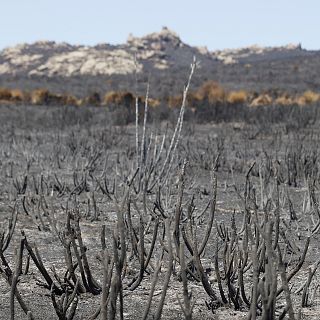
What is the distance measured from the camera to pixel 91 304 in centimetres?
266

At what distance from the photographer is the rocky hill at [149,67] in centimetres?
3121

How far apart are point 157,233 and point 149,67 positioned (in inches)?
1627

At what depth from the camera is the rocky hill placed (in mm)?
31212

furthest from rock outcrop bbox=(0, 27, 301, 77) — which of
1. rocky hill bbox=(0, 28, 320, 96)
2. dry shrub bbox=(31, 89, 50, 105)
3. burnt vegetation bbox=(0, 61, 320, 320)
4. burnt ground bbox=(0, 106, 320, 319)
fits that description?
burnt vegetation bbox=(0, 61, 320, 320)

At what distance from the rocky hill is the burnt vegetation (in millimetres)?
1199

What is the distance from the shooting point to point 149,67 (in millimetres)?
44188

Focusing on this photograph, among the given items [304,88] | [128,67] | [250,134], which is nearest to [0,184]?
[250,134]

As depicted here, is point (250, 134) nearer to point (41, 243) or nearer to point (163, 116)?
point (163, 116)

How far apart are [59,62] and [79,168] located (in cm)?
5213

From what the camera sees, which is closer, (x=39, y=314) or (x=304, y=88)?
(x=39, y=314)

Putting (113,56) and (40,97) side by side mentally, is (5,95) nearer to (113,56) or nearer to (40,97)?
(40,97)

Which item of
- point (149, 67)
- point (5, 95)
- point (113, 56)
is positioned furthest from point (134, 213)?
point (113, 56)

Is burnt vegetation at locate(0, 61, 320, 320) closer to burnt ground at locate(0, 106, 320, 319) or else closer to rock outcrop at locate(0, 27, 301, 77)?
burnt ground at locate(0, 106, 320, 319)

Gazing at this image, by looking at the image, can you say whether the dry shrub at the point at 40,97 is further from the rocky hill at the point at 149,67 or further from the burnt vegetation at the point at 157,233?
the burnt vegetation at the point at 157,233
